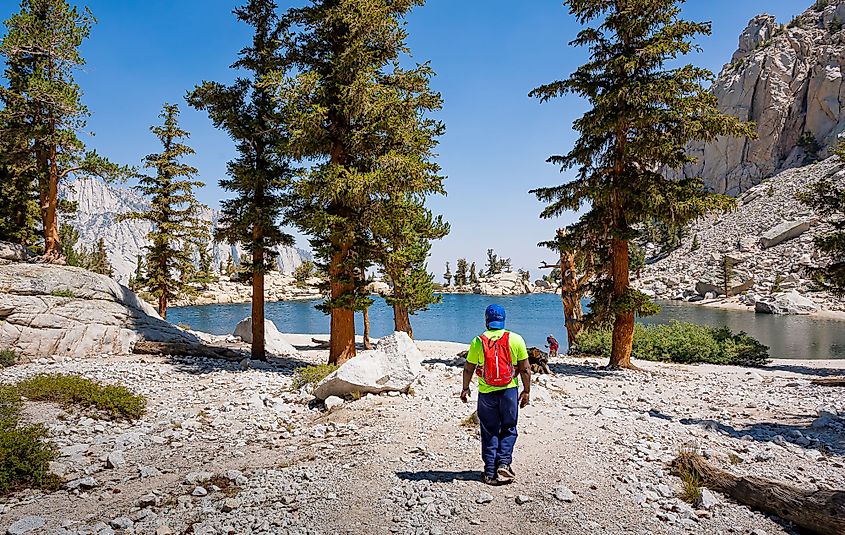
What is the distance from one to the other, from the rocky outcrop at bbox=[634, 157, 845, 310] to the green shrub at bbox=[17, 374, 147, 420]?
69947 mm

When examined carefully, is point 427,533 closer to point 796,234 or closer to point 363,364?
point 363,364

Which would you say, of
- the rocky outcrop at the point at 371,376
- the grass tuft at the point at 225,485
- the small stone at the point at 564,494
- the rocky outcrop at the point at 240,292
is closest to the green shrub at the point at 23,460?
the grass tuft at the point at 225,485

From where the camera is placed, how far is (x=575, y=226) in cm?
1639

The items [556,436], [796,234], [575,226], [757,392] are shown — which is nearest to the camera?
[556,436]

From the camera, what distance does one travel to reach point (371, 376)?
35.0 feet

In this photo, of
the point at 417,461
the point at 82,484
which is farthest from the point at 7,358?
the point at 417,461

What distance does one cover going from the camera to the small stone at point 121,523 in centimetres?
526

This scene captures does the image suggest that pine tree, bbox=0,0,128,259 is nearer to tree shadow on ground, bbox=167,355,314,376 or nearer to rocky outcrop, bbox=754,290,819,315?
tree shadow on ground, bbox=167,355,314,376

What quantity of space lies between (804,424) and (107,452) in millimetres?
12656

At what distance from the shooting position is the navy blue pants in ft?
19.9

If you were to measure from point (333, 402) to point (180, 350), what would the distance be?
395 inches

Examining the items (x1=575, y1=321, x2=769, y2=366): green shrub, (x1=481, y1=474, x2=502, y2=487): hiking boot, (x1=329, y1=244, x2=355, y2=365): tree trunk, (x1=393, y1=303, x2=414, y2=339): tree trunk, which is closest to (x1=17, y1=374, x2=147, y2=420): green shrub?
(x1=329, y1=244, x2=355, y2=365): tree trunk

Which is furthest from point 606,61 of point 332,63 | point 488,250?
point 488,250

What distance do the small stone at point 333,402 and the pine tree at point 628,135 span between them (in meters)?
9.34
